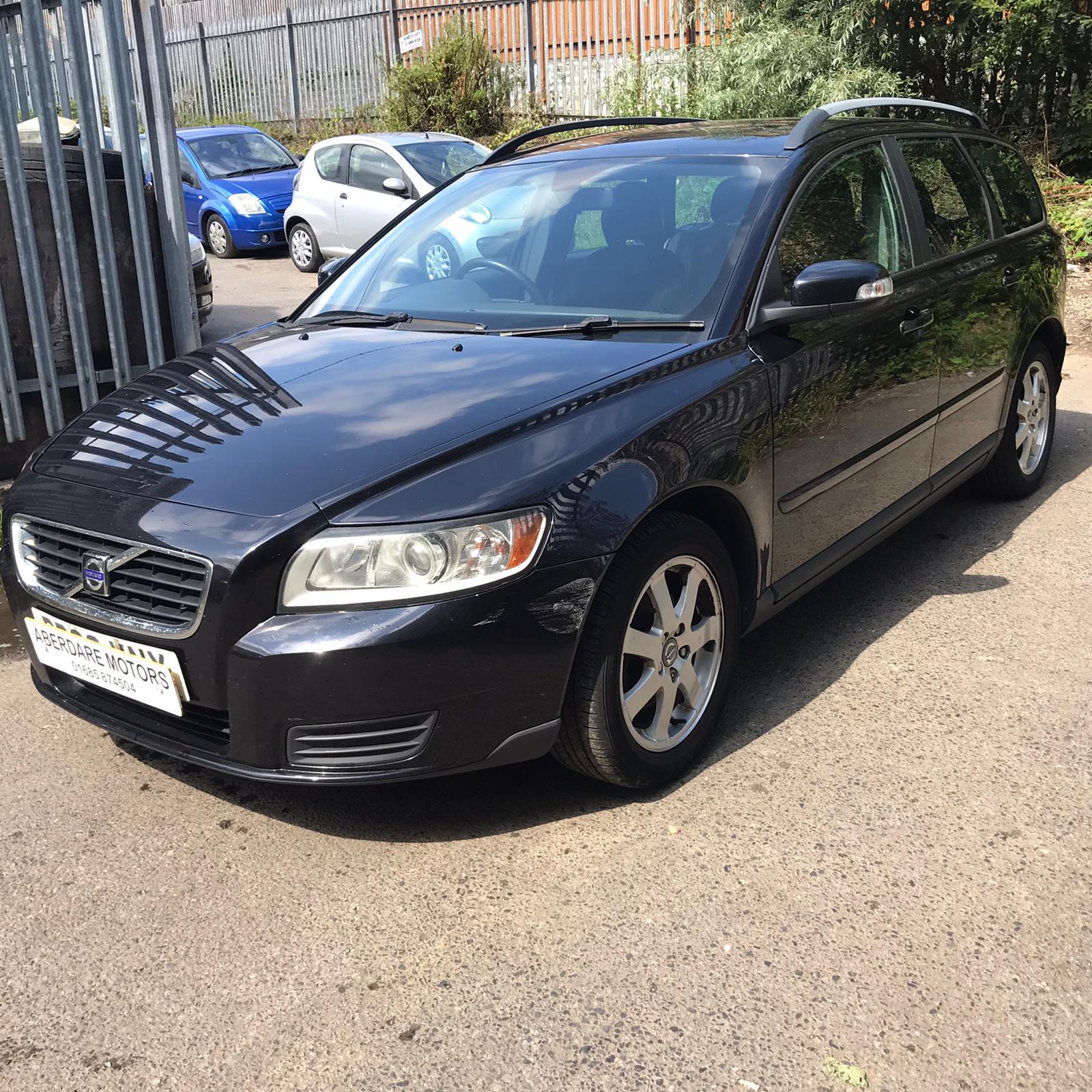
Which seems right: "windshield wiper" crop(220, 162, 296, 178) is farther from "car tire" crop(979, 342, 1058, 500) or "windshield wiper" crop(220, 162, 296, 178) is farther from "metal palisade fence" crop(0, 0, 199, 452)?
"car tire" crop(979, 342, 1058, 500)

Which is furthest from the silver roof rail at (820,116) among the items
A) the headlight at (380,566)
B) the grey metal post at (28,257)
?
the grey metal post at (28,257)

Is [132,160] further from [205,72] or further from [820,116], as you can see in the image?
[205,72]

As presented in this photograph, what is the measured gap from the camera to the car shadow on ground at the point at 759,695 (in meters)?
3.11

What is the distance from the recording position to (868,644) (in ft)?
13.5

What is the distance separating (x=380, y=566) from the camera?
2.62 m

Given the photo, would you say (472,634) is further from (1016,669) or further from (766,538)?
(1016,669)

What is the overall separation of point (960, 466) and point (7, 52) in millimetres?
4668

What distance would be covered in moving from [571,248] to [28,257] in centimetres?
288

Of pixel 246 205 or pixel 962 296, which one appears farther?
pixel 246 205

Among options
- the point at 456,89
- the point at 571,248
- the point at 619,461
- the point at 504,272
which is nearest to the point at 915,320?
the point at 571,248

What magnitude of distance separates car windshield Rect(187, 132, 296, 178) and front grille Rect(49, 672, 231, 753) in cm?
1309

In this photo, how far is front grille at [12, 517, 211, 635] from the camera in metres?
2.68

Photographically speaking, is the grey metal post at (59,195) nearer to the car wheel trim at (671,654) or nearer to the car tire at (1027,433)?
the car wheel trim at (671,654)

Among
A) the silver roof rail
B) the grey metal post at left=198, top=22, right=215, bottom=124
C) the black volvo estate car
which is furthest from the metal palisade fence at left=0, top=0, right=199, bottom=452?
the grey metal post at left=198, top=22, right=215, bottom=124
